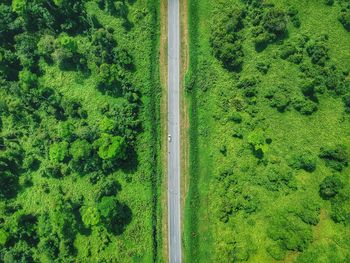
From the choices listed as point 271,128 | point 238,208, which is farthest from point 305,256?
point 271,128

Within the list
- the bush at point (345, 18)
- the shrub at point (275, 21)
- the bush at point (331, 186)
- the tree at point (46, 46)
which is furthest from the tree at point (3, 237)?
the bush at point (345, 18)

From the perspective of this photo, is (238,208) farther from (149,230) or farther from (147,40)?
(147,40)

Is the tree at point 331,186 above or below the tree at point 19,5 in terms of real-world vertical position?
below

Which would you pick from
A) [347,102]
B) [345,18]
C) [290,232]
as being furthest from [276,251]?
[345,18]

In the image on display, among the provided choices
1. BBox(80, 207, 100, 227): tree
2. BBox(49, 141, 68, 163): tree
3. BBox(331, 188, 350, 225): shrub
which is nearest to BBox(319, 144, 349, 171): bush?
BBox(331, 188, 350, 225): shrub

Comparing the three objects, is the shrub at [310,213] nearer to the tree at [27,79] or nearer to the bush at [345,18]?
the bush at [345,18]

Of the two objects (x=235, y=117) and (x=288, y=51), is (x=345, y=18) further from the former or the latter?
(x=235, y=117)
